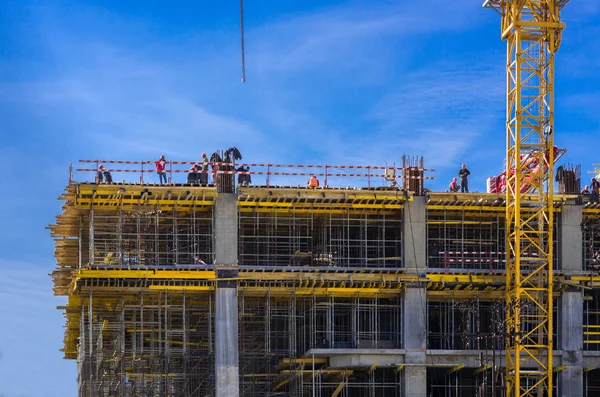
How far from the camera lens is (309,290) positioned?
5991cm

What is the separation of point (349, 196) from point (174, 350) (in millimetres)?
11740

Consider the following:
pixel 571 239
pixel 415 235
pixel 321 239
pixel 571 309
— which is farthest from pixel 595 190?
pixel 321 239

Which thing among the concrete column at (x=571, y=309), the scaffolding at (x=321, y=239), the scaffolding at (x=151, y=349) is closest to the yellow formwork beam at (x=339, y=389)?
the scaffolding at (x=151, y=349)

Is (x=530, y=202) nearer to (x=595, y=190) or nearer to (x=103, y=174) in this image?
(x=595, y=190)

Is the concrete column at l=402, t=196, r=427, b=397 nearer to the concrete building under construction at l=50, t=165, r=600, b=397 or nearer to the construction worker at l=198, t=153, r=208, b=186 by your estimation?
the concrete building under construction at l=50, t=165, r=600, b=397

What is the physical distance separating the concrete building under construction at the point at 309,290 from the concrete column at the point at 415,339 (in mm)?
71

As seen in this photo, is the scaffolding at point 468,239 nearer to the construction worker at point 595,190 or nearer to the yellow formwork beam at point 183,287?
the construction worker at point 595,190

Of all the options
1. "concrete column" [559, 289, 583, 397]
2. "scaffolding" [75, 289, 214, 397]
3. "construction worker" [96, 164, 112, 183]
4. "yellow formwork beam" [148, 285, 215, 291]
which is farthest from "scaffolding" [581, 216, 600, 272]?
"construction worker" [96, 164, 112, 183]

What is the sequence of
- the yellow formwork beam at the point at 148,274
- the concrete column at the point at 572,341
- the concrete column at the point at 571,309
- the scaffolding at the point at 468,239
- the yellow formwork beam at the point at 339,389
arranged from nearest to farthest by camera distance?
the yellow formwork beam at the point at 148,274 → the yellow formwork beam at the point at 339,389 → the concrete column at the point at 572,341 → the concrete column at the point at 571,309 → the scaffolding at the point at 468,239

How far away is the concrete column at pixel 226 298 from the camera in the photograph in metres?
58.0

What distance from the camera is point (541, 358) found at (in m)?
60.2

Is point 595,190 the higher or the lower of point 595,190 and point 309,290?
the higher

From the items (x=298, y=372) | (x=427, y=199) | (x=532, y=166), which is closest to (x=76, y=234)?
(x=298, y=372)

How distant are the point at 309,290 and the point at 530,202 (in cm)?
1241
